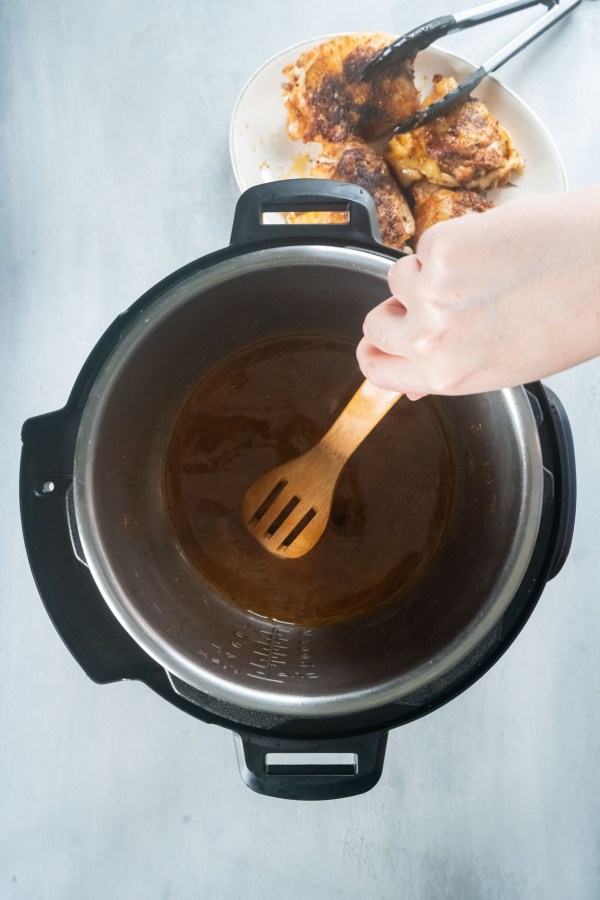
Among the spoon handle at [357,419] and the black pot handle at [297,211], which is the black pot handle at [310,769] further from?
the black pot handle at [297,211]

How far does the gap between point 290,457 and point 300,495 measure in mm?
62

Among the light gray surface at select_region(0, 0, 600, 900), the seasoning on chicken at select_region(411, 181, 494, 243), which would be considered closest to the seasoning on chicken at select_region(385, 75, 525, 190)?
the seasoning on chicken at select_region(411, 181, 494, 243)

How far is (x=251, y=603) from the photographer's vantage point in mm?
736

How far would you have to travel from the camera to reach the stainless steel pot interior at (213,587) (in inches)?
21.7

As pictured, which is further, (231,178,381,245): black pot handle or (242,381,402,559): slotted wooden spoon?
(242,381,402,559): slotted wooden spoon

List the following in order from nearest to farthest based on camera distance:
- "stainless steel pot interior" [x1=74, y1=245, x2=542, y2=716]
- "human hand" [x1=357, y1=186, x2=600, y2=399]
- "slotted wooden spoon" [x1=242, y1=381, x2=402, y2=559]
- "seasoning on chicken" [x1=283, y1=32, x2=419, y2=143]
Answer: "human hand" [x1=357, y1=186, x2=600, y2=399]
"stainless steel pot interior" [x1=74, y1=245, x2=542, y2=716]
"slotted wooden spoon" [x1=242, y1=381, x2=402, y2=559]
"seasoning on chicken" [x1=283, y1=32, x2=419, y2=143]

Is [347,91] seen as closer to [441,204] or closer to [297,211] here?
[441,204]

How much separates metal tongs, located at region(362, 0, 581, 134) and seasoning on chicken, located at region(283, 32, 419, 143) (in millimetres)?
15

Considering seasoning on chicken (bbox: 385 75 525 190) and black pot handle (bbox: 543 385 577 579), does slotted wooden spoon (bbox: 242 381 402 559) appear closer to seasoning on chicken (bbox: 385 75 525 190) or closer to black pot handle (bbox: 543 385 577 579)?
black pot handle (bbox: 543 385 577 579)

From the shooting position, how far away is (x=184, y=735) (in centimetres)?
84

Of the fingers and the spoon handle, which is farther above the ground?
the fingers

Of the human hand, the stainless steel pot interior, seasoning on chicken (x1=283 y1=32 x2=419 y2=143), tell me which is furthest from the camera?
seasoning on chicken (x1=283 y1=32 x2=419 y2=143)

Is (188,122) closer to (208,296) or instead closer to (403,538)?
(208,296)

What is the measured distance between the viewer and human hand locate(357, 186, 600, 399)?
1.20 ft
